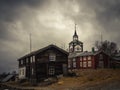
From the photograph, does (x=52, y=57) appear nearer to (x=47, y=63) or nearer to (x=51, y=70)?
(x=47, y=63)

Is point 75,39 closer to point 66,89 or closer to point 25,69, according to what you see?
point 25,69

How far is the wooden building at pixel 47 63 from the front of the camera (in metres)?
64.6

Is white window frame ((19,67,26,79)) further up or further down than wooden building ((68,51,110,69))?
further down

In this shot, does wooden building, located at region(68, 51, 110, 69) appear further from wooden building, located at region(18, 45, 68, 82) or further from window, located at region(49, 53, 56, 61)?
window, located at region(49, 53, 56, 61)

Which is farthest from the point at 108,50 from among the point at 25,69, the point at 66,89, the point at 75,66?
the point at 66,89

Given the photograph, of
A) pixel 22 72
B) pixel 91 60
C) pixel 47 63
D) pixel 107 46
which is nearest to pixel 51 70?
pixel 47 63

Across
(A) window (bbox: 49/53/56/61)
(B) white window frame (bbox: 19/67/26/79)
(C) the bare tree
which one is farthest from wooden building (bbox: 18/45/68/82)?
(C) the bare tree

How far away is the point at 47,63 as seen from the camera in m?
65.5

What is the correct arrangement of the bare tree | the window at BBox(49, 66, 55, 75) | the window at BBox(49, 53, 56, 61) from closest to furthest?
the window at BBox(49, 66, 55, 75)
the window at BBox(49, 53, 56, 61)
the bare tree

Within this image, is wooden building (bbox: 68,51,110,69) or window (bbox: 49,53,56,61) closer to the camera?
window (bbox: 49,53,56,61)

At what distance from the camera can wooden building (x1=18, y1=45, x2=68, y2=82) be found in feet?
212

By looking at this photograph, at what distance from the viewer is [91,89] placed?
39562 millimetres

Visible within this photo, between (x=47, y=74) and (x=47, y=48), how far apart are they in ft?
20.5

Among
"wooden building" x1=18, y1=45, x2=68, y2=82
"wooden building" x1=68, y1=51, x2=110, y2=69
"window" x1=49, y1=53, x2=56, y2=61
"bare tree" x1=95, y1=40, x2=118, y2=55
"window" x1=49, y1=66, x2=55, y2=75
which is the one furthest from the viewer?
"bare tree" x1=95, y1=40, x2=118, y2=55
